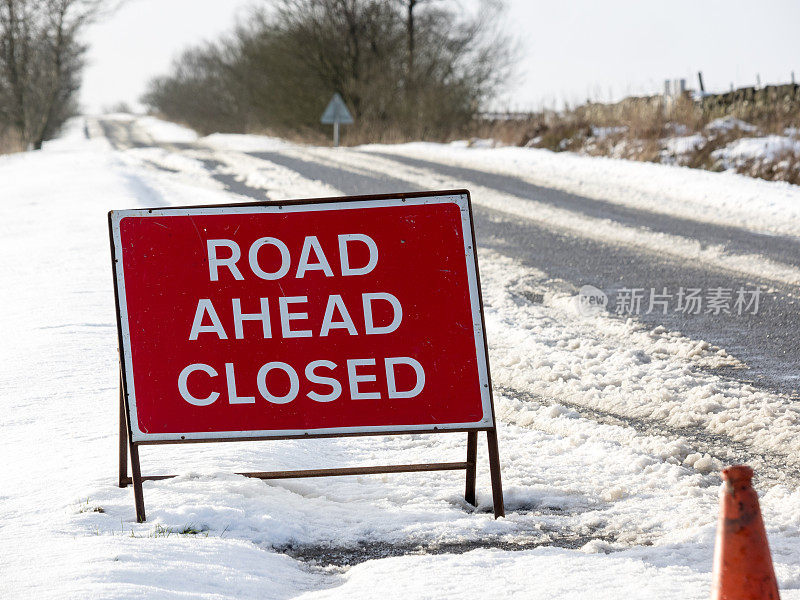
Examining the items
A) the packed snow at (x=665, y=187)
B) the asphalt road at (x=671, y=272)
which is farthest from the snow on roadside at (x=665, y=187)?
the asphalt road at (x=671, y=272)

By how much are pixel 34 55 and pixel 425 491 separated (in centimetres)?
3349

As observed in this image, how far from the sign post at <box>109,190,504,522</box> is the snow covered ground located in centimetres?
26

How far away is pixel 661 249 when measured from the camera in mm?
8367

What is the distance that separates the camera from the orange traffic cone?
74.4 inches

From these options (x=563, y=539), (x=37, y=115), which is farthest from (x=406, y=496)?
(x=37, y=115)

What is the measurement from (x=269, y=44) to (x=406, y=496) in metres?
34.6

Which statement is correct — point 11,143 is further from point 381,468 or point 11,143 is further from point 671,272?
point 381,468

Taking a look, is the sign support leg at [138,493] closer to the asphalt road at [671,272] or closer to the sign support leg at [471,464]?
the sign support leg at [471,464]

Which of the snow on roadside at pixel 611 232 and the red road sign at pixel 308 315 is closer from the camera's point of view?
the red road sign at pixel 308 315

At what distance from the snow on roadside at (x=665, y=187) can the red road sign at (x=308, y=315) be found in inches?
284

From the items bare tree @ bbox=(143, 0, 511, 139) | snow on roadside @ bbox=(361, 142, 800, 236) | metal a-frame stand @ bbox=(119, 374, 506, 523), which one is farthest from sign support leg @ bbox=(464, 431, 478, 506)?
bare tree @ bbox=(143, 0, 511, 139)

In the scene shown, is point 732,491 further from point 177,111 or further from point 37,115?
point 177,111

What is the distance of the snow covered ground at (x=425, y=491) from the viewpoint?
2559mm

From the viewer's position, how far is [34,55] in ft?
105
